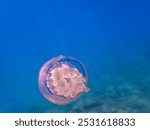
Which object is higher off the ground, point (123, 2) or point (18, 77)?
point (123, 2)

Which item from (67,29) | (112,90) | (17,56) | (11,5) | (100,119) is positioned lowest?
(100,119)

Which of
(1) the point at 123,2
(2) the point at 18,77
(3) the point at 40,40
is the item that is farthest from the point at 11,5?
(1) the point at 123,2

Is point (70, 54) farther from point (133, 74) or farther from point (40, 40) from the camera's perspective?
point (133, 74)

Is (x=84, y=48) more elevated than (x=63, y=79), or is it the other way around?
(x=84, y=48)
